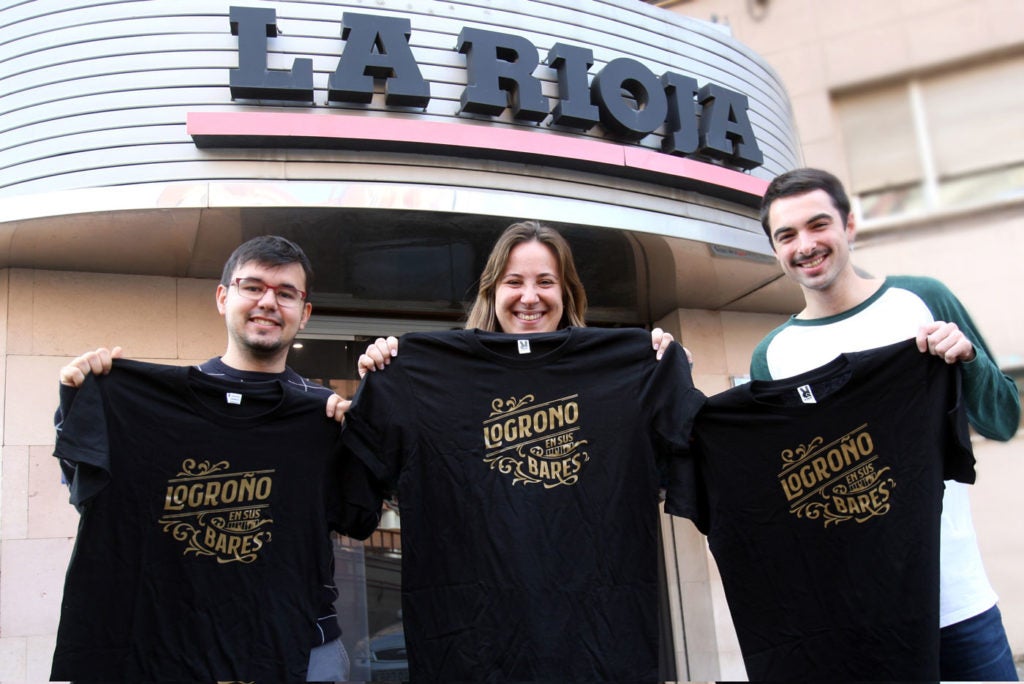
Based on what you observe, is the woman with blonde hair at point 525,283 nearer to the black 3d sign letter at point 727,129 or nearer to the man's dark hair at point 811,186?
the man's dark hair at point 811,186

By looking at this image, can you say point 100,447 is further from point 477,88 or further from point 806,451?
point 477,88

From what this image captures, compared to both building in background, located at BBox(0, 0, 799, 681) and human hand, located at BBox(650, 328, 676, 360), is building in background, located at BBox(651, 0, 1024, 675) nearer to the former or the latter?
building in background, located at BBox(0, 0, 799, 681)

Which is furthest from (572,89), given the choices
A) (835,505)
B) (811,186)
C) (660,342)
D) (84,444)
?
(84,444)

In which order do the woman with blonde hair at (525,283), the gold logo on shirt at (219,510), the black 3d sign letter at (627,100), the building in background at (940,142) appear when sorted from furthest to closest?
the building in background at (940,142)
the black 3d sign letter at (627,100)
the woman with blonde hair at (525,283)
the gold logo on shirt at (219,510)

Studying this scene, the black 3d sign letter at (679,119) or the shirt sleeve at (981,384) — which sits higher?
the black 3d sign letter at (679,119)

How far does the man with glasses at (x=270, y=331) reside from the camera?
2590 millimetres

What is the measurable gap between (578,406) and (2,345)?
430cm

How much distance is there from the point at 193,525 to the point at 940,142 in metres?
8.10

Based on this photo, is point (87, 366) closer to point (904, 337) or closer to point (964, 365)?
point (904, 337)

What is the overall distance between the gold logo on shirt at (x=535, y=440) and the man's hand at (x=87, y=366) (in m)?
1.22

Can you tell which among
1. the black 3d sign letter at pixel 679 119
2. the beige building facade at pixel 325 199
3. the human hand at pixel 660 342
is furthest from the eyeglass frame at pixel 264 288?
the black 3d sign letter at pixel 679 119

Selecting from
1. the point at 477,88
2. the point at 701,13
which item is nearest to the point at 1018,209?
the point at 701,13

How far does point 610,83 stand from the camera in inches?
224

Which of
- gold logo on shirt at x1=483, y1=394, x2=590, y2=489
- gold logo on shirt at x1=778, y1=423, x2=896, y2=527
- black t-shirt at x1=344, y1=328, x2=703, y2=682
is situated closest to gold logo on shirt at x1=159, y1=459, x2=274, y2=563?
black t-shirt at x1=344, y1=328, x2=703, y2=682
